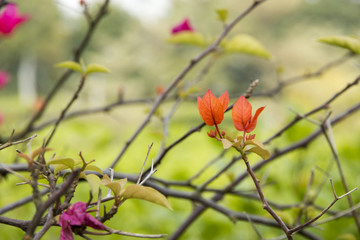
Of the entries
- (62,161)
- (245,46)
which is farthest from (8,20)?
(62,161)

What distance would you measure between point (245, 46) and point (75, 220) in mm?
544

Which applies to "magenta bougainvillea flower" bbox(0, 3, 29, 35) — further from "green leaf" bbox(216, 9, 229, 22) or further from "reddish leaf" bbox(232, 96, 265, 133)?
"reddish leaf" bbox(232, 96, 265, 133)

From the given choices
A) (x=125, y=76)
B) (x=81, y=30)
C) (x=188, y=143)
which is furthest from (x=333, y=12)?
(x=188, y=143)

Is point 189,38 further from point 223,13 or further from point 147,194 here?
point 147,194

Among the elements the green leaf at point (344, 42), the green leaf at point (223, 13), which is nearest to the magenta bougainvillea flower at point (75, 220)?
the green leaf at point (344, 42)

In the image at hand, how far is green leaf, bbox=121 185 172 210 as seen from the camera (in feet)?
0.89

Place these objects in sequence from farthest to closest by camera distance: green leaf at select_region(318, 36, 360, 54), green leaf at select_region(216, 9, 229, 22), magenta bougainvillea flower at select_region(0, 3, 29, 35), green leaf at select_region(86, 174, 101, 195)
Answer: magenta bougainvillea flower at select_region(0, 3, 29, 35)
green leaf at select_region(216, 9, 229, 22)
green leaf at select_region(318, 36, 360, 54)
green leaf at select_region(86, 174, 101, 195)

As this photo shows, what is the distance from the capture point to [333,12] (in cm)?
1449

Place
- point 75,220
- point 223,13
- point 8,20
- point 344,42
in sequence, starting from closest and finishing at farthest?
point 75,220
point 344,42
point 223,13
point 8,20

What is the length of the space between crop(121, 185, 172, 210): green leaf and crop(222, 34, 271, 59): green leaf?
51 centimetres

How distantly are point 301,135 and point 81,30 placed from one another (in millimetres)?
14960

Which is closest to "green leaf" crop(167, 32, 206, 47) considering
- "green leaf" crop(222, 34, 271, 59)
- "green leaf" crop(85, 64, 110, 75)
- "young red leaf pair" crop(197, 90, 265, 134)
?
"green leaf" crop(222, 34, 271, 59)

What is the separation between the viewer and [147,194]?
0.27 metres

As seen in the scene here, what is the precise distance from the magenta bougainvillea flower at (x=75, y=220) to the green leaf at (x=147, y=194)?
0.10ft
